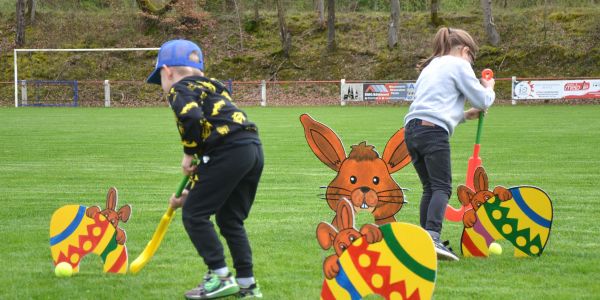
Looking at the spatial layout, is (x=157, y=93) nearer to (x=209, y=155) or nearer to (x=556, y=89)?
(x=556, y=89)

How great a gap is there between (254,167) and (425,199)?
1.77 m

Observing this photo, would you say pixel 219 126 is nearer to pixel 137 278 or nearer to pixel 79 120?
pixel 137 278

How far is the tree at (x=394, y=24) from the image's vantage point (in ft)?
135

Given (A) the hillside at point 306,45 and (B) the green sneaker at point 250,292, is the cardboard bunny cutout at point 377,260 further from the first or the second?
(A) the hillside at point 306,45

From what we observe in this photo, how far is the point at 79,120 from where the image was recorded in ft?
83.2

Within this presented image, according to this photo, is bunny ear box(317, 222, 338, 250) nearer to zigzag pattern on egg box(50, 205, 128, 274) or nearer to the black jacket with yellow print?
the black jacket with yellow print

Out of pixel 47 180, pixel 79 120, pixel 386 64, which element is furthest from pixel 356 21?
pixel 47 180

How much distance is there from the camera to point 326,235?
14.0 ft

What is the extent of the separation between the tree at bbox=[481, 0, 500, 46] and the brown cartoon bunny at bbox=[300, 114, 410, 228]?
35388 mm

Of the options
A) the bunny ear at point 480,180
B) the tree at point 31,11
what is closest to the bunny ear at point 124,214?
the bunny ear at point 480,180

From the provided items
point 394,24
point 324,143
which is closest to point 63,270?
point 324,143

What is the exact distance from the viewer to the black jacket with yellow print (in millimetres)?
4195

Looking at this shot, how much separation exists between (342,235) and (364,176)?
2.33 metres

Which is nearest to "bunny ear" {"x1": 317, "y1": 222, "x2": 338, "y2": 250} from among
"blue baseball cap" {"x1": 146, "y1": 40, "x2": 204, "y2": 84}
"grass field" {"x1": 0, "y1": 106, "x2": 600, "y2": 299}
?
"grass field" {"x1": 0, "y1": 106, "x2": 600, "y2": 299}
